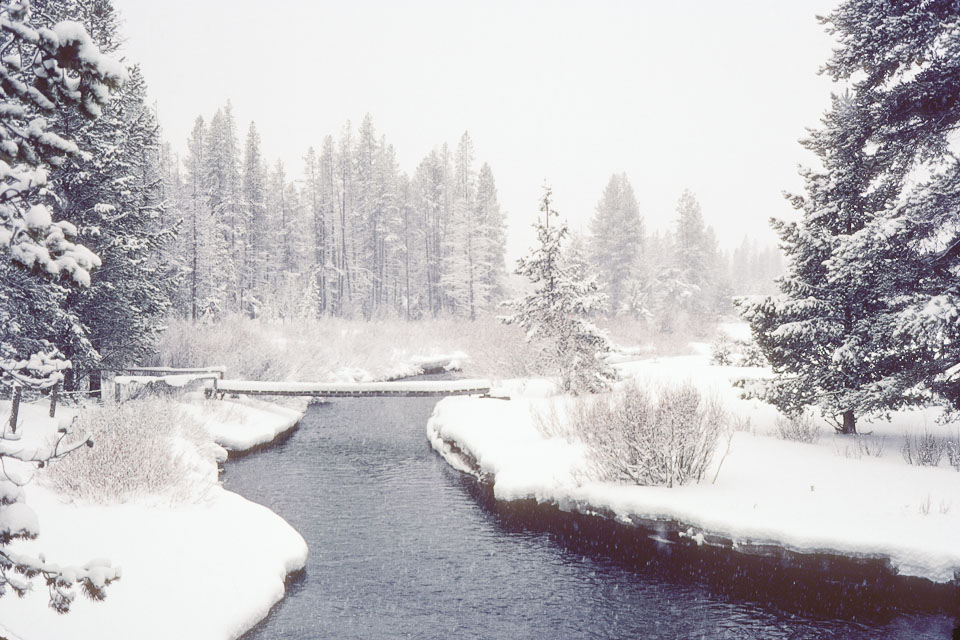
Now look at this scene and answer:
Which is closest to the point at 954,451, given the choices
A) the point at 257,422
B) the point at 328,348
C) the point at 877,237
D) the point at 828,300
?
the point at 828,300

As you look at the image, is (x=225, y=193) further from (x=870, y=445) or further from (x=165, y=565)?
(x=870, y=445)

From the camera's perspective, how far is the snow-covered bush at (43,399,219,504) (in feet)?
32.1

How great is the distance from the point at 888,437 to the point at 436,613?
10.4 meters

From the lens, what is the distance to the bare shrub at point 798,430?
1339 centimetres

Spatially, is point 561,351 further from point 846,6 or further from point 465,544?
point 846,6

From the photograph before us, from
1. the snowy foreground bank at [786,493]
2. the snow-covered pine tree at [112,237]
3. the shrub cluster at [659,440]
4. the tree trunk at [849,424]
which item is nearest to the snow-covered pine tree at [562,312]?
the snowy foreground bank at [786,493]

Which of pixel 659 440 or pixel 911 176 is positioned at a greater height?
pixel 911 176

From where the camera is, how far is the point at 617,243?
56062 mm

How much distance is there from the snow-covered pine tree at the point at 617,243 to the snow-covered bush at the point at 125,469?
4690cm

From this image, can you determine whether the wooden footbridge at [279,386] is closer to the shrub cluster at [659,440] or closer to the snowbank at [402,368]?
the snowbank at [402,368]

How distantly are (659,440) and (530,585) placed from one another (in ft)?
12.0

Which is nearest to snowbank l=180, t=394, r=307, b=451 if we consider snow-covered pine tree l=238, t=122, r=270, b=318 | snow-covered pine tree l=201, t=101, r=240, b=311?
snow-covered pine tree l=201, t=101, r=240, b=311

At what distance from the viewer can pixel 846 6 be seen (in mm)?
11633

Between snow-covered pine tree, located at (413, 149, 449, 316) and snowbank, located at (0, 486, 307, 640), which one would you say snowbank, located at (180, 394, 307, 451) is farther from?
snow-covered pine tree, located at (413, 149, 449, 316)
